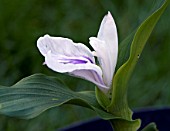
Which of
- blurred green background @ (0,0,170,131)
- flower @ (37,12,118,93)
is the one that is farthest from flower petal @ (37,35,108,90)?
blurred green background @ (0,0,170,131)

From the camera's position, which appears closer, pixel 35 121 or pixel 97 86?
pixel 97 86

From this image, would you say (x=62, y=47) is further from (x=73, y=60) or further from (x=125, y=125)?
(x=125, y=125)

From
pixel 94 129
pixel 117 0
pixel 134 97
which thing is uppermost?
pixel 117 0

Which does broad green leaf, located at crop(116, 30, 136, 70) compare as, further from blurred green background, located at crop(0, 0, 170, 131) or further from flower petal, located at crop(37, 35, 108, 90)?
blurred green background, located at crop(0, 0, 170, 131)

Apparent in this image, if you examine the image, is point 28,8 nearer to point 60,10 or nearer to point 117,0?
point 60,10

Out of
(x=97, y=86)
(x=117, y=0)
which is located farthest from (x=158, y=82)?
(x=97, y=86)

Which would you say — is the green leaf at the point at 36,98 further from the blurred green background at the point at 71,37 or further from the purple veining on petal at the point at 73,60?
the blurred green background at the point at 71,37

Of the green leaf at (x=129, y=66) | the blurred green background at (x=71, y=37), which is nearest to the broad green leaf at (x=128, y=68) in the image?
the green leaf at (x=129, y=66)
